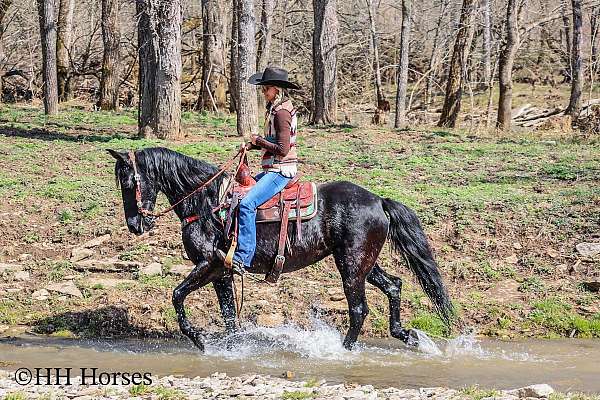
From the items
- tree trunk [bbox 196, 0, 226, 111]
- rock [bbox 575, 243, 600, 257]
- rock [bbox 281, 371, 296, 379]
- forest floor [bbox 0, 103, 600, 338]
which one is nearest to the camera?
rock [bbox 281, 371, 296, 379]

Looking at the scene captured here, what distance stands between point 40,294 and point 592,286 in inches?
287

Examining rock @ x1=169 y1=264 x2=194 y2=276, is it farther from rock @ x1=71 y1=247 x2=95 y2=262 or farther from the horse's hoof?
the horse's hoof

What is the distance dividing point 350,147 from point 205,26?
12.8 m

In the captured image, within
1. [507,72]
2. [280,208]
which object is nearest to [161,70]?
[507,72]

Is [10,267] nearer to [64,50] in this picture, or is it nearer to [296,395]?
[296,395]

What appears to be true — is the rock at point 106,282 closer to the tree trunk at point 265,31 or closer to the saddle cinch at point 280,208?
the saddle cinch at point 280,208

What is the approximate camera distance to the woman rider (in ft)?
28.3

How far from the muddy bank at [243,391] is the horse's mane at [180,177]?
2086mm

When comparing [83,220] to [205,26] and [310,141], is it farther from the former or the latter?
[205,26]

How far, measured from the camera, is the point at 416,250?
9.42m

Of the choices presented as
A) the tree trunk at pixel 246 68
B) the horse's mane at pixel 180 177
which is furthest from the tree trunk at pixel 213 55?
the horse's mane at pixel 180 177

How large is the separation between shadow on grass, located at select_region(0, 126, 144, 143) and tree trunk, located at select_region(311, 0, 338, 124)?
19.8 feet

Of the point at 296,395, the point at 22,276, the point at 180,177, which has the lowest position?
the point at 296,395

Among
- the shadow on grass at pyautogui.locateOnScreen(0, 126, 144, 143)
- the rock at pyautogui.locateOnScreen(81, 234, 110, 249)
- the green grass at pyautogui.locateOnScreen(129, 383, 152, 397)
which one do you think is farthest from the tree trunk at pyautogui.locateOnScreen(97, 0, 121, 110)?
the green grass at pyautogui.locateOnScreen(129, 383, 152, 397)
